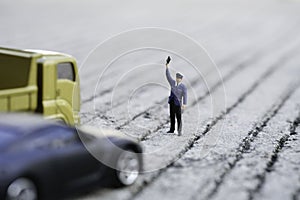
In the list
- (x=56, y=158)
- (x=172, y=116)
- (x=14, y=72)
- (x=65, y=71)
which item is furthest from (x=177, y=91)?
(x=56, y=158)

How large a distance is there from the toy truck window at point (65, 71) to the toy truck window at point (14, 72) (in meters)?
0.58

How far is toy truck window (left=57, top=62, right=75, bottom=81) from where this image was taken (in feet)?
29.2

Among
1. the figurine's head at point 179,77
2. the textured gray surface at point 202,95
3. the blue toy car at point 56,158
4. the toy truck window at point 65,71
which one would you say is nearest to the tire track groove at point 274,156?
the textured gray surface at point 202,95

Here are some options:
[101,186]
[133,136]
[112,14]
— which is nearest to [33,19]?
[112,14]

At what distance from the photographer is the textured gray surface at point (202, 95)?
8078mm

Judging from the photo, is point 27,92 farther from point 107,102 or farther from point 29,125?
point 107,102

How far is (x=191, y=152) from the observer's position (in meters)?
9.26

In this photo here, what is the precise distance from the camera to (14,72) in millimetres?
8711

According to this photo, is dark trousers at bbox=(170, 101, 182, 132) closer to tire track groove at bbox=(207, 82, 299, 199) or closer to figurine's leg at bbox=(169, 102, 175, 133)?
figurine's leg at bbox=(169, 102, 175, 133)

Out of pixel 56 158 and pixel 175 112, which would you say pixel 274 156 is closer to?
pixel 175 112

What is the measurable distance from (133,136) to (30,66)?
103 inches

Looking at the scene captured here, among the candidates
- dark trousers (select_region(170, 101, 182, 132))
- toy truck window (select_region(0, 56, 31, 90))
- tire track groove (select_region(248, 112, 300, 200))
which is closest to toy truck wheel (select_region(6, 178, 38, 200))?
toy truck window (select_region(0, 56, 31, 90))

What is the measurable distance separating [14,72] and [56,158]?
237cm

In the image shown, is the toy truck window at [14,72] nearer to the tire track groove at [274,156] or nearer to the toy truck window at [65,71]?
the toy truck window at [65,71]
